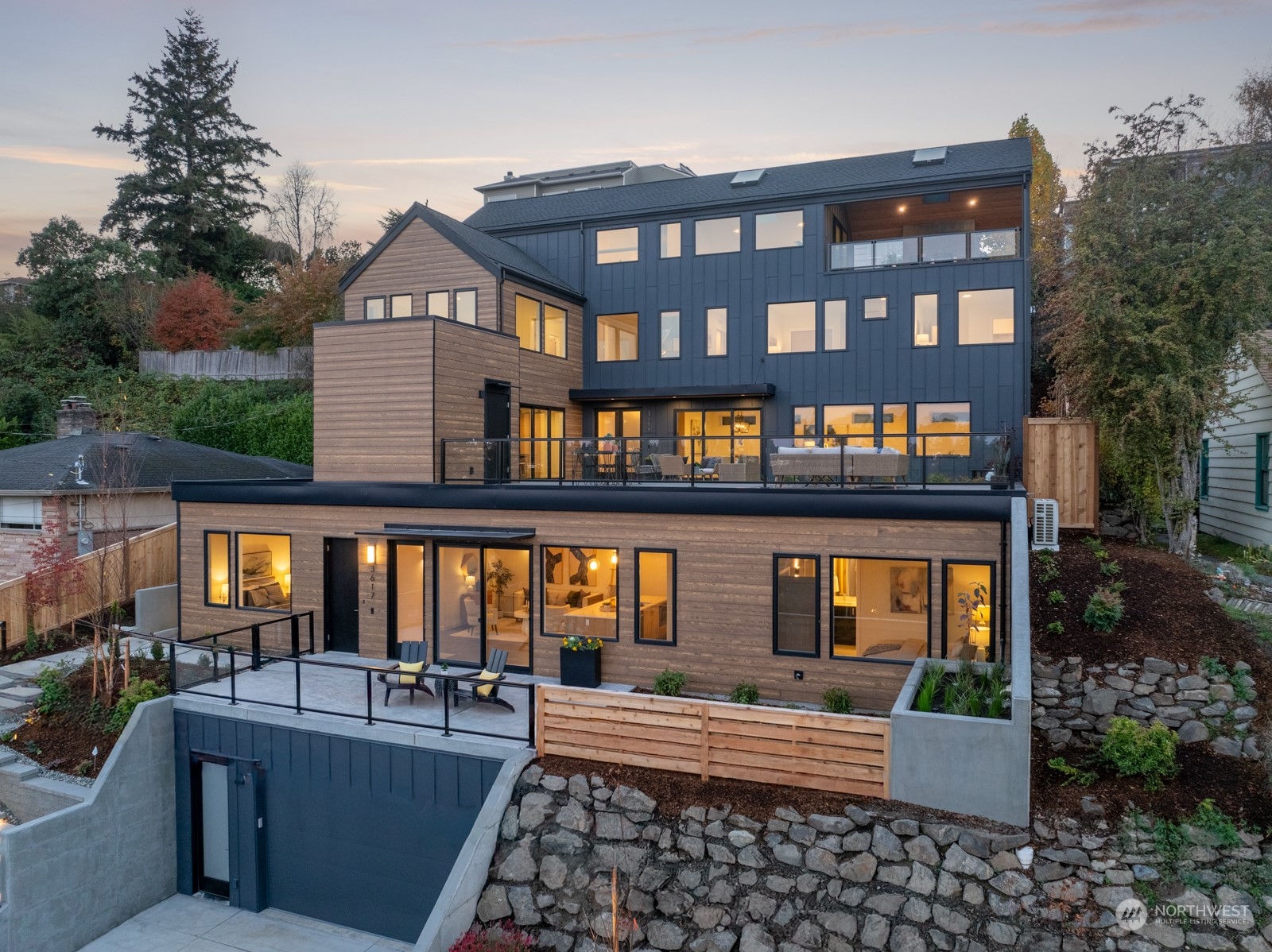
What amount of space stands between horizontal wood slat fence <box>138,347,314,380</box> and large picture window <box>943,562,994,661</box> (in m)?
25.2

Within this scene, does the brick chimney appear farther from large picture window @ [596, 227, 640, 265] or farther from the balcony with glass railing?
the balcony with glass railing

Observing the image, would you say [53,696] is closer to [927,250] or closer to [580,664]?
[580,664]

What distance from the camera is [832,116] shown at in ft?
90.5

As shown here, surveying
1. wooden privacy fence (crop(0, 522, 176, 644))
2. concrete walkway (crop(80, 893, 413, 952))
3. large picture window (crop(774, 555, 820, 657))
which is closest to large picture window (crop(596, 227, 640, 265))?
large picture window (crop(774, 555, 820, 657))

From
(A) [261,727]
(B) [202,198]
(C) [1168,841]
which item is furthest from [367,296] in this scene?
(B) [202,198]

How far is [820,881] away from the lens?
725 centimetres

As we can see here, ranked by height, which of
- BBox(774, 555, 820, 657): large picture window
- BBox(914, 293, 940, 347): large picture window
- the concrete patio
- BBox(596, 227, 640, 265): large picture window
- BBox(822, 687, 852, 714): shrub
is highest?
BBox(596, 227, 640, 265): large picture window

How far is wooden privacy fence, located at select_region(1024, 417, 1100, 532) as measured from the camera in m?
13.0

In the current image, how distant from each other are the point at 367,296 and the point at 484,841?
48.1ft

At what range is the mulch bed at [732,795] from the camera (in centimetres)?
750

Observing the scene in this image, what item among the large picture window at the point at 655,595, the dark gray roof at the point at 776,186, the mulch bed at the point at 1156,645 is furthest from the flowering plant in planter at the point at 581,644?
the dark gray roof at the point at 776,186

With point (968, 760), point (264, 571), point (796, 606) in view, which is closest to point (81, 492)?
point (264, 571)

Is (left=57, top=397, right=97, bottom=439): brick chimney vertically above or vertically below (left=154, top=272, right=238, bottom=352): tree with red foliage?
below

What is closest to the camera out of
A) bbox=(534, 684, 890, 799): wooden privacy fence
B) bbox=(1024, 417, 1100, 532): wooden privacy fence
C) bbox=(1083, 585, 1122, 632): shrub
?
bbox=(534, 684, 890, 799): wooden privacy fence
